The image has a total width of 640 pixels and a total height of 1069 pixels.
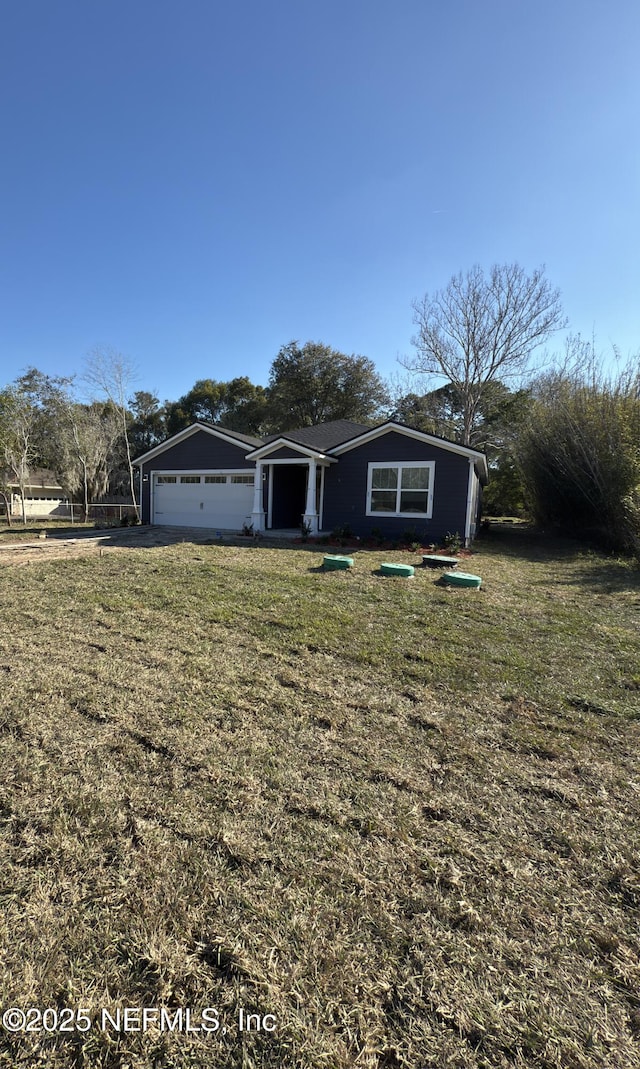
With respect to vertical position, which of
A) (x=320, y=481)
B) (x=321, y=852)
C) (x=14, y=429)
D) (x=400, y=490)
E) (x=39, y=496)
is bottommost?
(x=321, y=852)

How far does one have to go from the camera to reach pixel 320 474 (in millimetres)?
14070

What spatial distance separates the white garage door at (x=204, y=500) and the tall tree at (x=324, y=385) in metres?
14.5

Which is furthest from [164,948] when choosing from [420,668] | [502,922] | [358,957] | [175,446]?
[175,446]

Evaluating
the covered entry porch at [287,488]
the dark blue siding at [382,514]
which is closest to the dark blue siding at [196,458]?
the covered entry porch at [287,488]

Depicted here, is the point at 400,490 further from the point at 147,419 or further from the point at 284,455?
the point at 147,419

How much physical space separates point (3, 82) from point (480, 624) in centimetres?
1306

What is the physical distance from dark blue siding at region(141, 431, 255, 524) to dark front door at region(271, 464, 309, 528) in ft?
3.60

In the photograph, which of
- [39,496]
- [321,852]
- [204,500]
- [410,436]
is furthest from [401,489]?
Result: [39,496]

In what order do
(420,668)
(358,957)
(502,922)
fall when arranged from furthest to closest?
(420,668), (502,922), (358,957)

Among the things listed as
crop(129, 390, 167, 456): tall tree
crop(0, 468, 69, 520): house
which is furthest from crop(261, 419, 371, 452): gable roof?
crop(129, 390, 167, 456): tall tree

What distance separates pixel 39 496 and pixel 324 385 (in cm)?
2691

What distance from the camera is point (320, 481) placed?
46.0 feet

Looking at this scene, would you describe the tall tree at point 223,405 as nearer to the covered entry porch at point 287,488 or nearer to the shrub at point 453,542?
the covered entry porch at point 287,488

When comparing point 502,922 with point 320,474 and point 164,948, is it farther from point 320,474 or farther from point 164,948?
point 320,474
